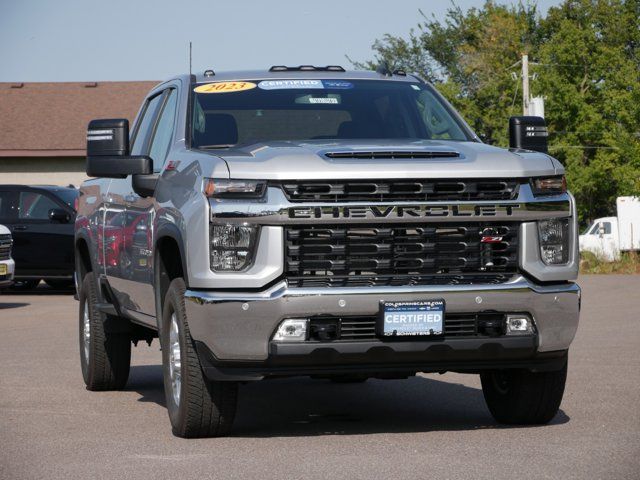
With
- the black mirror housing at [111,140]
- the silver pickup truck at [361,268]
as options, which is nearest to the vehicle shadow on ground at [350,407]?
the silver pickup truck at [361,268]

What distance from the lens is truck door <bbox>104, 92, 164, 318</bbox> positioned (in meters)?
9.51

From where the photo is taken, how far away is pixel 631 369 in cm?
1166

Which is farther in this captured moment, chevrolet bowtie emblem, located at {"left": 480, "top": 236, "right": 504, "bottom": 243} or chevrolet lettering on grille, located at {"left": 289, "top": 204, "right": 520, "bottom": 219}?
chevrolet bowtie emblem, located at {"left": 480, "top": 236, "right": 504, "bottom": 243}

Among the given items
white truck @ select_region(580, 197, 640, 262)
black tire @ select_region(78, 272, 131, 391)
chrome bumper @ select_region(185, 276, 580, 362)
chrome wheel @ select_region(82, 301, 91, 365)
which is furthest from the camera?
white truck @ select_region(580, 197, 640, 262)

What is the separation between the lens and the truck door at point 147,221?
8820mm

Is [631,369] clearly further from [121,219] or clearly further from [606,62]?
[606,62]

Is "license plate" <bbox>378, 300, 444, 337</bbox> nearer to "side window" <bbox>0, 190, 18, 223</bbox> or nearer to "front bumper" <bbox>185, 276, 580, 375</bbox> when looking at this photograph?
"front bumper" <bbox>185, 276, 580, 375</bbox>

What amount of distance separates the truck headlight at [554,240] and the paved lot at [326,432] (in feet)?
3.36

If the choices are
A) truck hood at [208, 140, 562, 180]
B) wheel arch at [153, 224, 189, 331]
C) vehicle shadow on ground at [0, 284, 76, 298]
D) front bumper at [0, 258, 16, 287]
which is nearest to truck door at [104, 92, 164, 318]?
wheel arch at [153, 224, 189, 331]

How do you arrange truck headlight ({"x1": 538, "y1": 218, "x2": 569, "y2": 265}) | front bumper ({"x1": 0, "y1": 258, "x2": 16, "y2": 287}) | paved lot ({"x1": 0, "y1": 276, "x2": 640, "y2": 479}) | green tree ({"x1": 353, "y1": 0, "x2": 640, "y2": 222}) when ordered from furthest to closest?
green tree ({"x1": 353, "y1": 0, "x2": 640, "y2": 222}), front bumper ({"x1": 0, "y1": 258, "x2": 16, "y2": 287}), truck headlight ({"x1": 538, "y1": 218, "x2": 569, "y2": 265}), paved lot ({"x1": 0, "y1": 276, "x2": 640, "y2": 479})

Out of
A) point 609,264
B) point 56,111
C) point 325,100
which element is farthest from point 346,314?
point 56,111

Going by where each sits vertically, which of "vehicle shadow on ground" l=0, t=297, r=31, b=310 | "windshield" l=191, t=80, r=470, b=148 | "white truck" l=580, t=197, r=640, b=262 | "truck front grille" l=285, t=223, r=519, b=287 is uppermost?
"windshield" l=191, t=80, r=470, b=148

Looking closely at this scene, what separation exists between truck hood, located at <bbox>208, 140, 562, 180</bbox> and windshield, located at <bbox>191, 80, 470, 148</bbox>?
783mm

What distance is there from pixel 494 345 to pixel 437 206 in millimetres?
821
